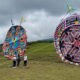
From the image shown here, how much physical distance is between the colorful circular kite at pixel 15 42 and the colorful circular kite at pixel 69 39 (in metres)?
3.54

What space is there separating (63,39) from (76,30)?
4.46ft

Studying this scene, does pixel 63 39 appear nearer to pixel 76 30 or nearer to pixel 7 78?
pixel 76 30

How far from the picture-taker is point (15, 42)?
16109 mm

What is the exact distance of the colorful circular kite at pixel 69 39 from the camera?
13.2 meters

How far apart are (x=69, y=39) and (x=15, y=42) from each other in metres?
5.58

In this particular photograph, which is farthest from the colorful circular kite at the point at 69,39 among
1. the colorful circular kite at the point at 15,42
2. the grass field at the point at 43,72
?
the colorful circular kite at the point at 15,42

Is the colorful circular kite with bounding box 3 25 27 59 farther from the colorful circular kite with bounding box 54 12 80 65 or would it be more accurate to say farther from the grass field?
the colorful circular kite with bounding box 54 12 80 65

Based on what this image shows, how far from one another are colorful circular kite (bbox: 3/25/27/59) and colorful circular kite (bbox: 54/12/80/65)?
140 inches

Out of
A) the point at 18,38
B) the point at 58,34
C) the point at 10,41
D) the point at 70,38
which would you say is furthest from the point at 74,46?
the point at 10,41

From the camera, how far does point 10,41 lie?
54.5 ft

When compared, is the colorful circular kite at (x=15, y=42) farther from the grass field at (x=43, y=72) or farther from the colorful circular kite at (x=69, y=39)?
the colorful circular kite at (x=69, y=39)

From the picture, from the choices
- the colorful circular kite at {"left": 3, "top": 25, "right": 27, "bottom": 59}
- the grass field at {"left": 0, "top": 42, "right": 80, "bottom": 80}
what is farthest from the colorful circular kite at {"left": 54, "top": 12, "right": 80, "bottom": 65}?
the colorful circular kite at {"left": 3, "top": 25, "right": 27, "bottom": 59}

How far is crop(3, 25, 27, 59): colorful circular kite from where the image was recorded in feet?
51.6

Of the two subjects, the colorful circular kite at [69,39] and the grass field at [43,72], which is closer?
the grass field at [43,72]
